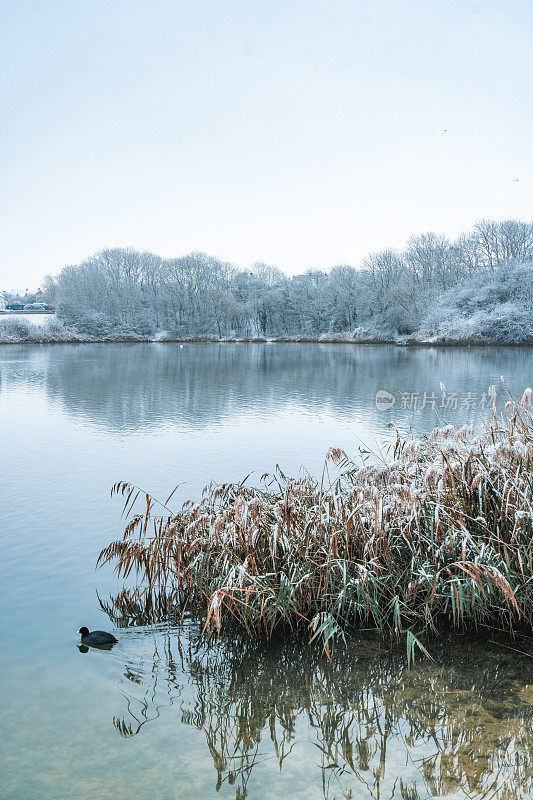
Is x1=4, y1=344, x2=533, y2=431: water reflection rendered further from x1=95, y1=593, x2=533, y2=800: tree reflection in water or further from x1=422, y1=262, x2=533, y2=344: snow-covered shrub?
x1=422, y1=262, x2=533, y2=344: snow-covered shrub

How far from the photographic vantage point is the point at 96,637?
13.2 feet

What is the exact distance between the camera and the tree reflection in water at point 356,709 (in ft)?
8.87

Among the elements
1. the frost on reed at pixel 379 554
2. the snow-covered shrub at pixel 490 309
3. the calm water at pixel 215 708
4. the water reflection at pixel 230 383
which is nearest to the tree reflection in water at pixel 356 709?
the calm water at pixel 215 708

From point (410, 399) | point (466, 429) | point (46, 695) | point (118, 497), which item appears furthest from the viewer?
point (410, 399)

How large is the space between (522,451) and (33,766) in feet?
11.9

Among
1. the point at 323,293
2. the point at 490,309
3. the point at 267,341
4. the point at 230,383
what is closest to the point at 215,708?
the point at 230,383

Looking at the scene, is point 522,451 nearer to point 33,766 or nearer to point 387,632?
point 387,632

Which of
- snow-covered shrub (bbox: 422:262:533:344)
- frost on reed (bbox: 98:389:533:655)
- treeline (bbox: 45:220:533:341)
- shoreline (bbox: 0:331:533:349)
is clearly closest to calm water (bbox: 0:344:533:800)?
→ frost on reed (bbox: 98:389:533:655)

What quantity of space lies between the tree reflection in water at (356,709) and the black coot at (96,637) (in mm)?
292

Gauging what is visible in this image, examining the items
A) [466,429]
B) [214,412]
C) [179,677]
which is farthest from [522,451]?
[214,412]

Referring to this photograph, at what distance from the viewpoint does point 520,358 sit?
94.4 ft

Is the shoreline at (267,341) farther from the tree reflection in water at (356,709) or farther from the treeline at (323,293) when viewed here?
the tree reflection in water at (356,709)

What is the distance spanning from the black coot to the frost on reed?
1.82 ft

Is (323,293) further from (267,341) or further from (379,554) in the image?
(379,554)
